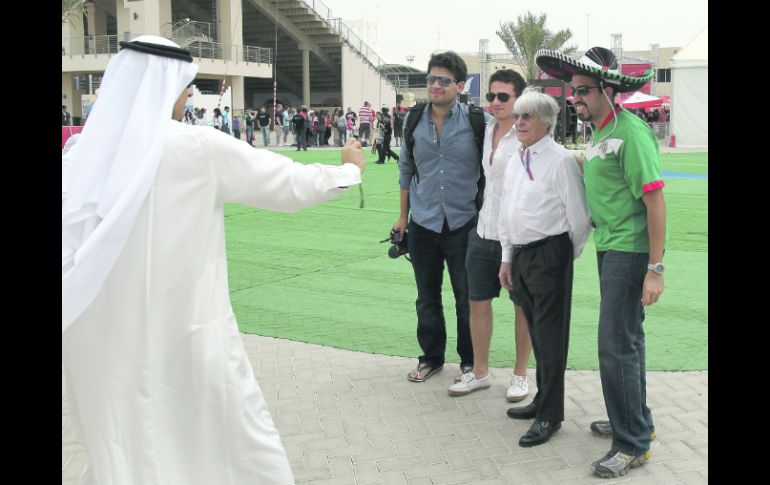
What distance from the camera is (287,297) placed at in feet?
25.3

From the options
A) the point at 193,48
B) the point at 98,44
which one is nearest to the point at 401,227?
the point at 193,48

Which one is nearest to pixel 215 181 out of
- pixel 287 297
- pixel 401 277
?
pixel 287 297

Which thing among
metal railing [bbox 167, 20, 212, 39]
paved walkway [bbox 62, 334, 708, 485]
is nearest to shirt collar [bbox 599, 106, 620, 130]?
paved walkway [bbox 62, 334, 708, 485]

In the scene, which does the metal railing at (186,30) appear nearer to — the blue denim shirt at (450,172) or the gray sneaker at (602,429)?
the blue denim shirt at (450,172)

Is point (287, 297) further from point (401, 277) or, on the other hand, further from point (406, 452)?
point (406, 452)

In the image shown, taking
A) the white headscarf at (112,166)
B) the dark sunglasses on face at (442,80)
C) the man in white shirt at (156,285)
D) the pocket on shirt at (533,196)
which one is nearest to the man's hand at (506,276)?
the pocket on shirt at (533,196)

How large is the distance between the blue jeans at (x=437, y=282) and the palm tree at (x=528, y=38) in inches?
1576

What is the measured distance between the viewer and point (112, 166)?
115 inches

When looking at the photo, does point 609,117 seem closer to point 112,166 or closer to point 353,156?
point 353,156

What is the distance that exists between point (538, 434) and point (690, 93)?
104 ft

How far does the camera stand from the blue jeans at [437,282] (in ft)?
16.8

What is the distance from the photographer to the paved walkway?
3941 millimetres
